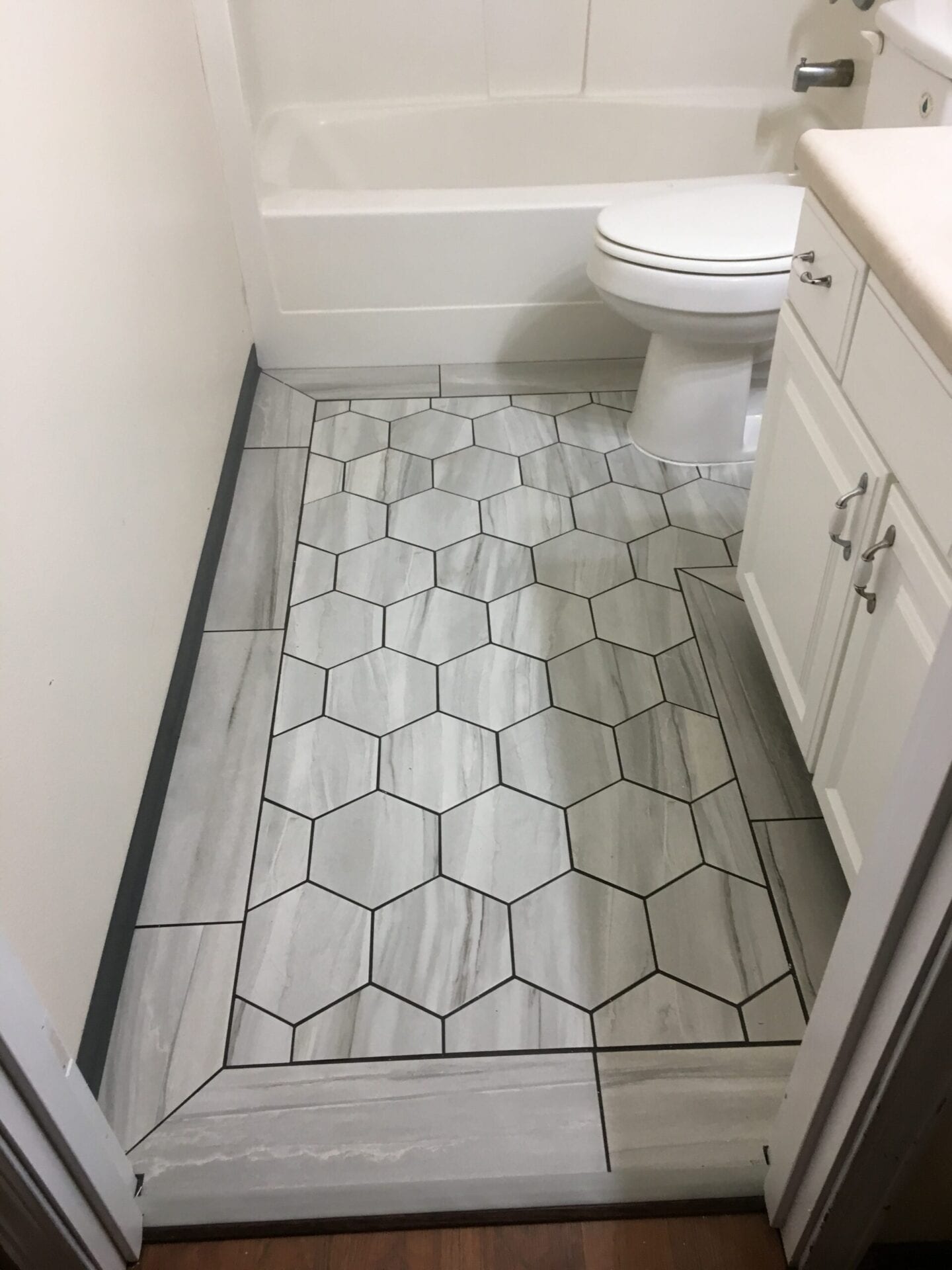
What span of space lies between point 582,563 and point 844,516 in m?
0.80

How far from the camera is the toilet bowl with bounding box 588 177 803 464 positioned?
1.80 metres

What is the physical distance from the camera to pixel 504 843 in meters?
1.42

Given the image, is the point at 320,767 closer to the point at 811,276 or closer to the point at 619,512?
the point at 619,512

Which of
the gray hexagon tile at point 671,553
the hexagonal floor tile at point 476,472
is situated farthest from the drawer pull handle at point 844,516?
the hexagonal floor tile at point 476,472

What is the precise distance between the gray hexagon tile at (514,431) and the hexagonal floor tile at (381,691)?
0.71 metres

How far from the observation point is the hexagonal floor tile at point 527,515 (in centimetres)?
198

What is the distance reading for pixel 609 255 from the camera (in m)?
1.92

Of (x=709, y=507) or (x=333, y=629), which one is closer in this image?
(x=333, y=629)

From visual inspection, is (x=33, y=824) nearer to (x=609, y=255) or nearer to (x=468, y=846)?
(x=468, y=846)

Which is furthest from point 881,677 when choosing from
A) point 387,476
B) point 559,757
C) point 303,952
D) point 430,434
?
point 430,434

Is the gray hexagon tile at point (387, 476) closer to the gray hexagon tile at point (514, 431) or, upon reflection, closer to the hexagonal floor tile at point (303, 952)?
the gray hexagon tile at point (514, 431)

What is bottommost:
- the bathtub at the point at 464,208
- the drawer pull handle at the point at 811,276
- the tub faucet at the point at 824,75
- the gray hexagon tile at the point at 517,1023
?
the gray hexagon tile at the point at 517,1023

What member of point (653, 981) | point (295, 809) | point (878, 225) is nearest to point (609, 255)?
point (878, 225)

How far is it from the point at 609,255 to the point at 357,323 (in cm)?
75
